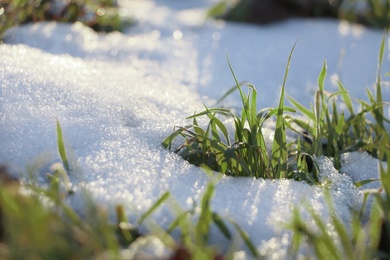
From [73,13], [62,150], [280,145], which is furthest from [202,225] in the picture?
[73,13]

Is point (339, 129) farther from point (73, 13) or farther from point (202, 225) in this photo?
point (73, 13)

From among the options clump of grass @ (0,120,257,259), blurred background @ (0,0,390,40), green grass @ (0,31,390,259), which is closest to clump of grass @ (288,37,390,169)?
green grass @ (0,31,390,259)

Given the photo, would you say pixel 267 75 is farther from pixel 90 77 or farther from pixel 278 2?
pixel 278 2

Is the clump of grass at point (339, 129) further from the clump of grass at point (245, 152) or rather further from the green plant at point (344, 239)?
the green plant at point (344, 239)

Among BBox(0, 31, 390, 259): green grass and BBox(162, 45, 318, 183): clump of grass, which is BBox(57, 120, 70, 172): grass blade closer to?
BBox(0, 31, 390, 259): green grass

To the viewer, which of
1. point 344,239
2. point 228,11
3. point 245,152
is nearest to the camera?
point 344,239

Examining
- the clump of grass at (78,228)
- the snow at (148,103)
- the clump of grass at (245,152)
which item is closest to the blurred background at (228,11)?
the snow at (148,103)

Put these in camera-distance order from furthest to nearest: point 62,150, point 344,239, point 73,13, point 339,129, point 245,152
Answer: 1. point 73,13
2. point 339,129
3. point 245,152
4. point 62,150
5. point 344,239
